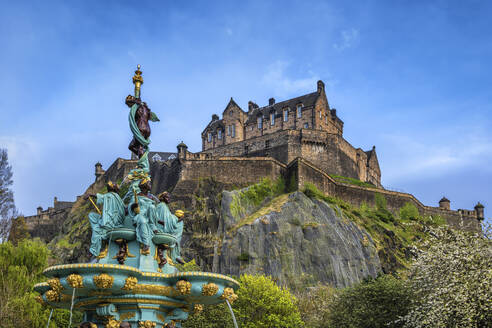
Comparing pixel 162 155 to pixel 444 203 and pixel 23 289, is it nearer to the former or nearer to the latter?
pixel 444 203

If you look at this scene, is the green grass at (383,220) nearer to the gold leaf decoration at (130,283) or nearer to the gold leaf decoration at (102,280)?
the gold leaf decoration at (130,283)

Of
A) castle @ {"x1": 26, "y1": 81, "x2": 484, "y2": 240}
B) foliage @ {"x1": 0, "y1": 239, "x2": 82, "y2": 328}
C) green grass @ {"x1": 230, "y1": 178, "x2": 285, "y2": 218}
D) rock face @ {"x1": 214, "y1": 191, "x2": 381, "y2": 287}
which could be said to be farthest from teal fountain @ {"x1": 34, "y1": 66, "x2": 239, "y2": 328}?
castle @ {"x1": 26, "y1": 81, "x2": 484, "y2": 240}

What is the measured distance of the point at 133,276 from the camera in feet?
34.7

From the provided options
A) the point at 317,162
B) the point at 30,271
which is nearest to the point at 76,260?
the point at 30,271

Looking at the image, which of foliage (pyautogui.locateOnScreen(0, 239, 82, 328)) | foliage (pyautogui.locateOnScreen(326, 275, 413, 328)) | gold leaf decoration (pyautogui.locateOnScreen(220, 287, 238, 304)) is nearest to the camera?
gold leaf decoration (pyautogui.locateOnScreen(220, 287, 238, 304))

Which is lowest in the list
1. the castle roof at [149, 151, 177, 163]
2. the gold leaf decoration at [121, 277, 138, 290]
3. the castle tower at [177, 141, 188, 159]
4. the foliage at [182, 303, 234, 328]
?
the foliage at [182, 303, 234, 328]

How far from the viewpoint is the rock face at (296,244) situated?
4581 centimetres

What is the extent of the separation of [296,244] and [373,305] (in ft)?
70.3

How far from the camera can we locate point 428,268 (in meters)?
21.9

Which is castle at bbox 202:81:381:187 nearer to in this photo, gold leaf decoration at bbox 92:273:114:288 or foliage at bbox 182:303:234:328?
foliage at bbox 182:303:234:328

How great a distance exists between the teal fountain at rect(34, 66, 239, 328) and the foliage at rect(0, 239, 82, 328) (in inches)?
447

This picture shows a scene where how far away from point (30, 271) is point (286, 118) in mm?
46836

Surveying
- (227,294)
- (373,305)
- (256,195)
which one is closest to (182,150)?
(256,195)

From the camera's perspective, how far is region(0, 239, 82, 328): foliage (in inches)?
952
